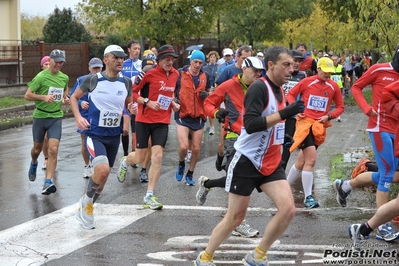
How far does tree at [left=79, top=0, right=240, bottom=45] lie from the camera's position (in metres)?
23.0

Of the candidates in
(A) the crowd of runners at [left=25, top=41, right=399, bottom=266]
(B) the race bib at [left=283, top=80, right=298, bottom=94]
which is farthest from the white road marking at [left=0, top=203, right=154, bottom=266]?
(B) the race bib at [left=283, top=80, right=298, bottom=94]

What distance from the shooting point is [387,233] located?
768 cm

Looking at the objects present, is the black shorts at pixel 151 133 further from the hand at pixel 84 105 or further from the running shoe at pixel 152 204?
the running shoe at pixel 152 204

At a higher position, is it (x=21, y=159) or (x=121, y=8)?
(x=121, y=8)

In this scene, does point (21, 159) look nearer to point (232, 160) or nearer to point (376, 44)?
point (376, 44)

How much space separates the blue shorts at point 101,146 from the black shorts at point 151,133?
133 cm

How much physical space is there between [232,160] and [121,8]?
1757 centimetres

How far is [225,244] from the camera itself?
25.4 ft

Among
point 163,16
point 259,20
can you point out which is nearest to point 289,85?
point 163,16

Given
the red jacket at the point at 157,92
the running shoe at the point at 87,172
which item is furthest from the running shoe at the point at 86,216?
the running shoe at the point at 87,172

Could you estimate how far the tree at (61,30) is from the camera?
→ 122 feet

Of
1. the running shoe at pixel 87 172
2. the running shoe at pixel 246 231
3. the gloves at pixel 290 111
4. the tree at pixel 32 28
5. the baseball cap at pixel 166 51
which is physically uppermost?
the baseball cap at pixel 166 51

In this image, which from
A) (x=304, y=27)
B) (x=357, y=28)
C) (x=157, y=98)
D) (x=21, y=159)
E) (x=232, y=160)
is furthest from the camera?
(x=304, y=27)

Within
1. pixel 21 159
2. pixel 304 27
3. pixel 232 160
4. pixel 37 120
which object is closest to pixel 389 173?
pixel 232 160
